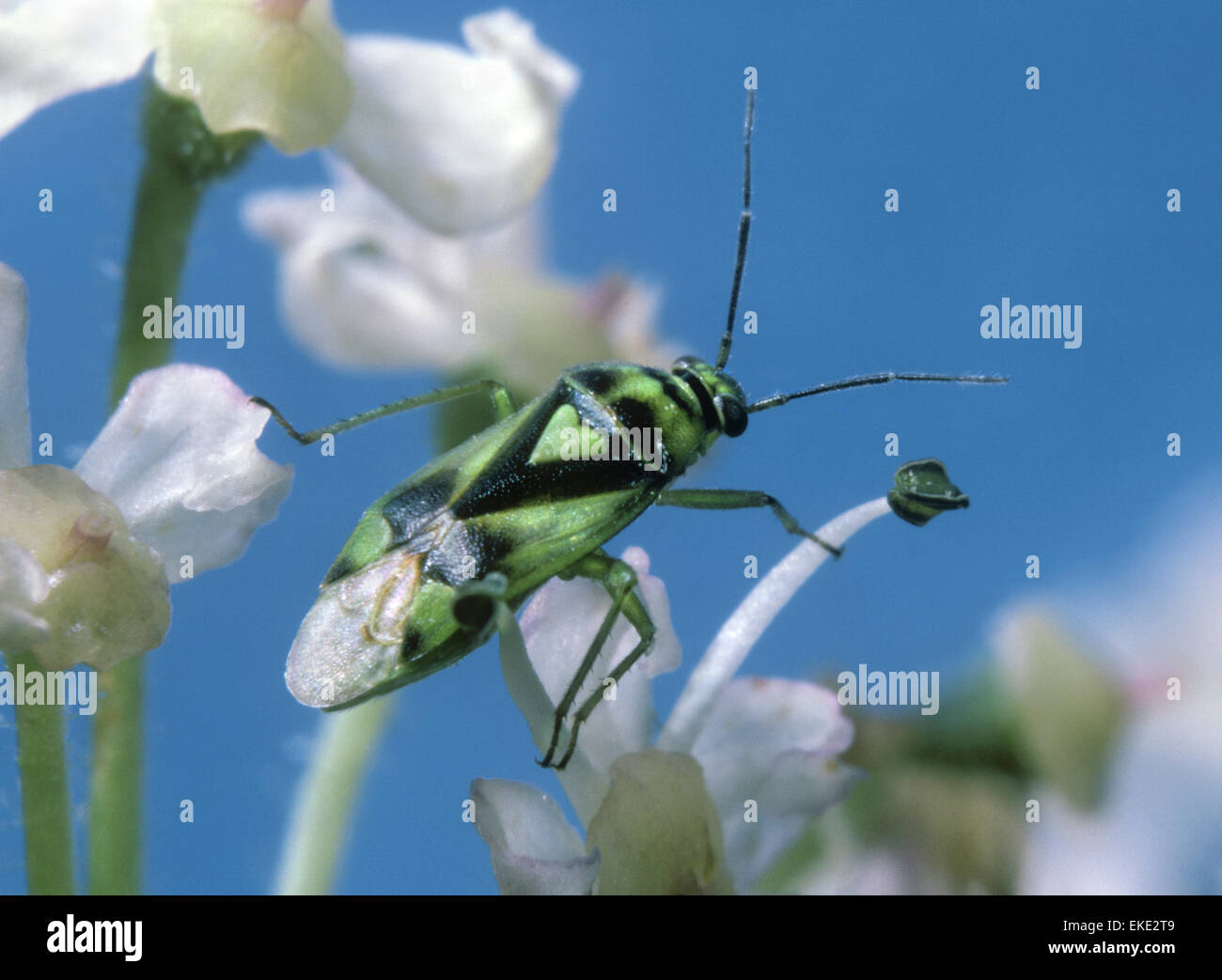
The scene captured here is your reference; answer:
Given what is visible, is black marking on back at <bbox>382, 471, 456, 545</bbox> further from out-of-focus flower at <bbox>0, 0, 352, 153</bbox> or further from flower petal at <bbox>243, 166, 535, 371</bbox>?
flower petal at <bbox>243, 166, 535, 371</bbox>

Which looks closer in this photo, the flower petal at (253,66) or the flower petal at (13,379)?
the flower petal at (13,379)

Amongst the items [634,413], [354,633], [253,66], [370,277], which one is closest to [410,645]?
[354,633]

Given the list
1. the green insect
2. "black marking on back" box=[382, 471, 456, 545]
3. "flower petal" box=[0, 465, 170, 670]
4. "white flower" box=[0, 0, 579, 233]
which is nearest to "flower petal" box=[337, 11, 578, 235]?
"white flower" box=[0, 0, 579, 233]

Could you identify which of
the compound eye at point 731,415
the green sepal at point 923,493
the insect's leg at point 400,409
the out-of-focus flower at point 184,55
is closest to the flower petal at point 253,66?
the out-of-focus flower at point 184,55

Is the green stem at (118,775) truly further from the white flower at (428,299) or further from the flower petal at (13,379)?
the white flower at (428,299)

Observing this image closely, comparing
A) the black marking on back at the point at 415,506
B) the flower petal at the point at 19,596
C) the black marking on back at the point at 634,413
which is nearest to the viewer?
the flower petal at the point at 19,596
